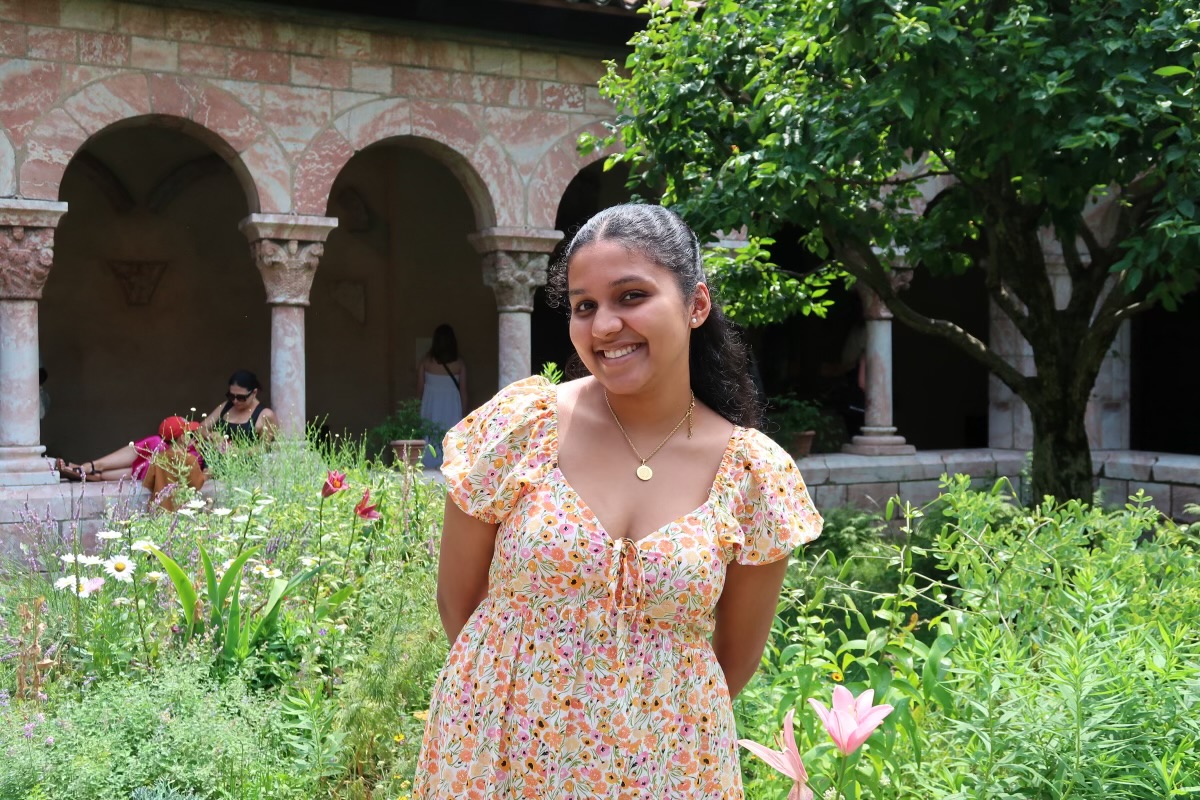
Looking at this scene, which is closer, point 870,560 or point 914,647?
point 914,647

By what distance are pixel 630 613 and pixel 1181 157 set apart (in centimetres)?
343

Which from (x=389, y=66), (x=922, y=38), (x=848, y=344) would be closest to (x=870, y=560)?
(x=922, y=38)

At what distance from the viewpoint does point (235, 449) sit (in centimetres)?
641

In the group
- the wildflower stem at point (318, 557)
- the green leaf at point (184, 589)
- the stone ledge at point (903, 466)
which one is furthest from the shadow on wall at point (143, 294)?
the green leaf at point (184, 589)

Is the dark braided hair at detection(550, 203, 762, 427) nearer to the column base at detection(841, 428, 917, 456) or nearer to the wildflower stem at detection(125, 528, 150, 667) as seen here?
the wildflower stem at detection(125, 528, 150, 667)

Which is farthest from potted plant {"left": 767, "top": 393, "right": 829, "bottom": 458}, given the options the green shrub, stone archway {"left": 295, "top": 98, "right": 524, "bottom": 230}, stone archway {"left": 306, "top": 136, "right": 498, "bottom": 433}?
the green shrub

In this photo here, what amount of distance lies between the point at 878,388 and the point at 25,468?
6097 mm

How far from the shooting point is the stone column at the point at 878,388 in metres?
9.68

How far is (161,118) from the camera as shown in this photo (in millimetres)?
7605

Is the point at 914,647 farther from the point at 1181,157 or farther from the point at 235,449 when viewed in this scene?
the point at 235,449

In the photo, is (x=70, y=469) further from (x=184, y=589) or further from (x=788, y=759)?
(x=788, y=759)

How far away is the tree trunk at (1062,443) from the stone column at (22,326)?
5423mm

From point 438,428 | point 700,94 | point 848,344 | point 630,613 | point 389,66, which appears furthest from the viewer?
point 848,344

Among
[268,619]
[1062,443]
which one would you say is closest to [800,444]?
[1062,443]
